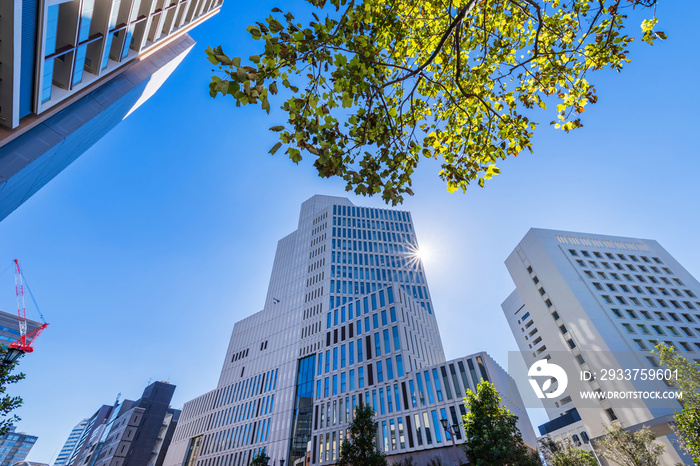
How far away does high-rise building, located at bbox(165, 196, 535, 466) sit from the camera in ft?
106

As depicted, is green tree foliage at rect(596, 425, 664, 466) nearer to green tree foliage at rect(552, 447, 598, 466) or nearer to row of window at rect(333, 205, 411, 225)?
green tree foliage at rect(552, 447, 598, 466)

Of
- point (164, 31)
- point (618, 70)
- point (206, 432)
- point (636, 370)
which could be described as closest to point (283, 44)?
point (618, 70)

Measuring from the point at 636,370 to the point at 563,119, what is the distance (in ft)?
136

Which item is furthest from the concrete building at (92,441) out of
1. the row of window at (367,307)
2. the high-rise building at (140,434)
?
the row of window at (367,307)

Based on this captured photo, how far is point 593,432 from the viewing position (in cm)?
3294

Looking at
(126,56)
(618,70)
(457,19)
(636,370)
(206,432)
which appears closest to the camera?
(457,19)

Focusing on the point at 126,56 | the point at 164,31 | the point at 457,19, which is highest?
the point at 164,31

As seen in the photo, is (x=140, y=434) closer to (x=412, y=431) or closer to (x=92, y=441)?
(x=92, y=441)

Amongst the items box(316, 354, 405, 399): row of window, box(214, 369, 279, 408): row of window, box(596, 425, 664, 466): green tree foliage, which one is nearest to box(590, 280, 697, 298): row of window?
box(596, 425, 664, 466): green tree foliage

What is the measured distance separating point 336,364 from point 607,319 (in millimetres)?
36291

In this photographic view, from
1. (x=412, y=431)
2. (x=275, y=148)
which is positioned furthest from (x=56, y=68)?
(x=412, y=431)

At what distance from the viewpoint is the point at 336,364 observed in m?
42.3

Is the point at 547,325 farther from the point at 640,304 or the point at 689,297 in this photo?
the point at 689,297

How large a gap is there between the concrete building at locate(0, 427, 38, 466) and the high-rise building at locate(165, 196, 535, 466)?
167 m
